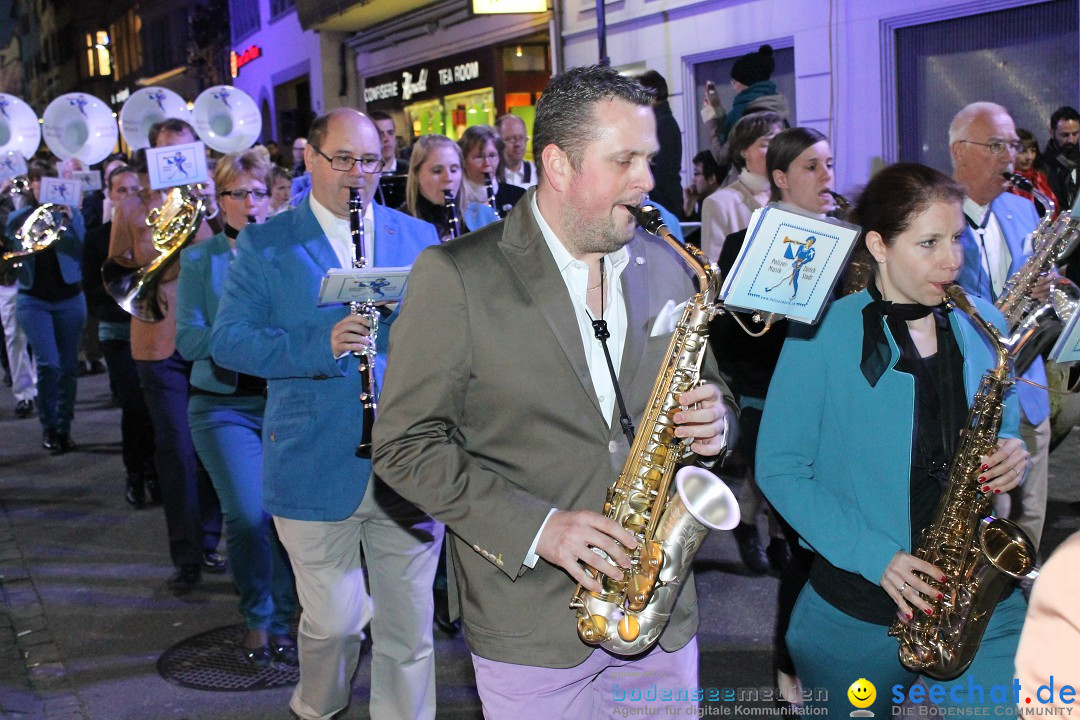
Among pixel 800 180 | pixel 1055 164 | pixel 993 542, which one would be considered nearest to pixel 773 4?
pixel 1055 164

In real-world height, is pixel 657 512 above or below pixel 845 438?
below

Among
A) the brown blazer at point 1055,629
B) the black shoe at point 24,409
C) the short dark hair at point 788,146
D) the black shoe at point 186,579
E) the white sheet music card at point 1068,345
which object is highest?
the short dark hair at point 788,146

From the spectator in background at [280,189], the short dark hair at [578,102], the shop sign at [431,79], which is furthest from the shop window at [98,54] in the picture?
the short dark hair at [578,102]

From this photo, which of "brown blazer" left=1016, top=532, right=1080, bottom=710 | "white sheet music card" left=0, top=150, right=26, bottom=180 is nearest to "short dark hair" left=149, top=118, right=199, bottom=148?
"white sheet music card" left=0, top=150, right=26, bottom=180

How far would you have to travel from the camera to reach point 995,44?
398 inches

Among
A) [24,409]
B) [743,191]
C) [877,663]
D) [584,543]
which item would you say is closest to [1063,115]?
[743,191]

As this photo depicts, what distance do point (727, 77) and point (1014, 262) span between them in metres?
8.45

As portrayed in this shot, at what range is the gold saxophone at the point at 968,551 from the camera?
9.36 feet

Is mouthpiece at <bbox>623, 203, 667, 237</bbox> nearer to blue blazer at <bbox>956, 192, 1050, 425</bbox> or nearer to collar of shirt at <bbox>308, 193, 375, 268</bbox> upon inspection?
collar of shirt at <bbox>308, 193, 375, 268</bbox>

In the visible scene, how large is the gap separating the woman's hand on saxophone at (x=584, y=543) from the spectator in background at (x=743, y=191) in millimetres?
3415

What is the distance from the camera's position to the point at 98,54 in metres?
60.1

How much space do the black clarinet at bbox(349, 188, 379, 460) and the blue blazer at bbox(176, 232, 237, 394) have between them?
1.31 metres

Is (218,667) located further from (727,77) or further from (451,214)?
(727,77)

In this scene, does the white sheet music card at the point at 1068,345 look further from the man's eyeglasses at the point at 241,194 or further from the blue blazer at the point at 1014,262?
the man's eyeglasses at the point at 241,194
